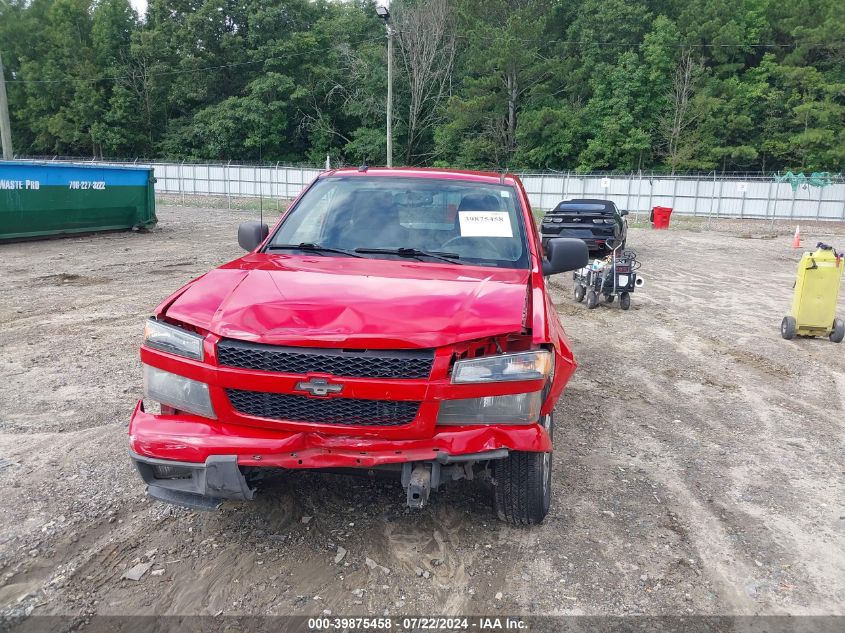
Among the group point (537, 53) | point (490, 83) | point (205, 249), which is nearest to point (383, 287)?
point (205, 249)

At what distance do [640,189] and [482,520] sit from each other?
38762mm

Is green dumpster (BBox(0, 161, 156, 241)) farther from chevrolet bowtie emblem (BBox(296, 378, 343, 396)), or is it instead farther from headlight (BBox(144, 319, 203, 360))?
→ chevrolet bowtie emblem (BBox(296, 378, 343, 396))

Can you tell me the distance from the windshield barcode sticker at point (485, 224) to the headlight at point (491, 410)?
1473 millimetres

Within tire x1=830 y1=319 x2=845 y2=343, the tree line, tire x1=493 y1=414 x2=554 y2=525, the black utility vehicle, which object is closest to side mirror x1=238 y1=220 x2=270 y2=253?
tire x1=493 y1=414 x2=554 y2=525

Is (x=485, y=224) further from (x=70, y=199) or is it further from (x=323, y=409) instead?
(x=70, y=199)

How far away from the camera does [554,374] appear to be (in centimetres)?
332

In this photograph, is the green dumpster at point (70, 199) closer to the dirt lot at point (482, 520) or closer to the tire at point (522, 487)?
the dirt lot at point (482, 520)

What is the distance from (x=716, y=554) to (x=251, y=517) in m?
2.47

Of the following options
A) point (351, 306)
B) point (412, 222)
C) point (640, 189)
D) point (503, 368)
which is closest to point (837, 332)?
point (412, 222)

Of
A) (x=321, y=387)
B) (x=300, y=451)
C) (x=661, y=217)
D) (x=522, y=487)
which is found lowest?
(x=522, y=487)

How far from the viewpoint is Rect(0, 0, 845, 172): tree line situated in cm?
4834

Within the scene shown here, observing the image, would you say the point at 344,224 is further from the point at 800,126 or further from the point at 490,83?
the point at 800,126

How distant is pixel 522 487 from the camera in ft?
10.9

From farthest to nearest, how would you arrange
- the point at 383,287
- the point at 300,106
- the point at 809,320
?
1. the point at 300,106
2. the point at 809,320
3. the point at 383,287
